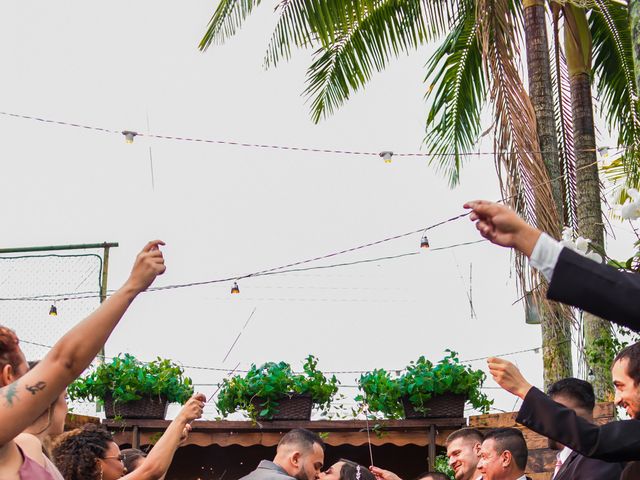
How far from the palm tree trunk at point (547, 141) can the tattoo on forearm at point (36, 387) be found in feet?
20.3

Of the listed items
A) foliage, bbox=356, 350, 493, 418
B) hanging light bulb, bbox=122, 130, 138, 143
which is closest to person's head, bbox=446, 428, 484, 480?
foliage, bbox=356, 350, 493, 418

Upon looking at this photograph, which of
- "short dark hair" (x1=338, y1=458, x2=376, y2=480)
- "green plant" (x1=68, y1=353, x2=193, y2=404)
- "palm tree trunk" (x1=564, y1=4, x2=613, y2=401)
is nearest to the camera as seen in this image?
"short dark hair" (x1=338, y1=458, x2=376, y2=480)

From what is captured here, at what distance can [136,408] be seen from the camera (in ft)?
22.2

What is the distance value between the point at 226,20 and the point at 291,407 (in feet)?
16.7

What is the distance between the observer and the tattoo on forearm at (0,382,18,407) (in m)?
2.23

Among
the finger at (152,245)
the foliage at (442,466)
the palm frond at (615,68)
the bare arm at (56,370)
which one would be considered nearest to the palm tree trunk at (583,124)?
the palm frond at (615,68)

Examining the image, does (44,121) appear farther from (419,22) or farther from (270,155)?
(419,22)

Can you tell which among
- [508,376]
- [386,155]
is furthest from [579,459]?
[386,155]

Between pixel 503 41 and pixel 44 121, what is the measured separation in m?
5.38

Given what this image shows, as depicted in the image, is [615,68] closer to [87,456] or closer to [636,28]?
[636,28]

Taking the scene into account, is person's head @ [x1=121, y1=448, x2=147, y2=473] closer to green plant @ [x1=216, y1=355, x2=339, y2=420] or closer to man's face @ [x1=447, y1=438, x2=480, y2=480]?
green plant @ [x1=216, y1=355, x2=339, y2=420]

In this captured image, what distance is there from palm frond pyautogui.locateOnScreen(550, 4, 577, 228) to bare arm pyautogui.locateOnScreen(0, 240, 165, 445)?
353 inches

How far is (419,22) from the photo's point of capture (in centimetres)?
1106

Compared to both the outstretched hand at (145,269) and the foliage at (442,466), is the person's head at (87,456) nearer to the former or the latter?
the outstretched hand at (145,269)
